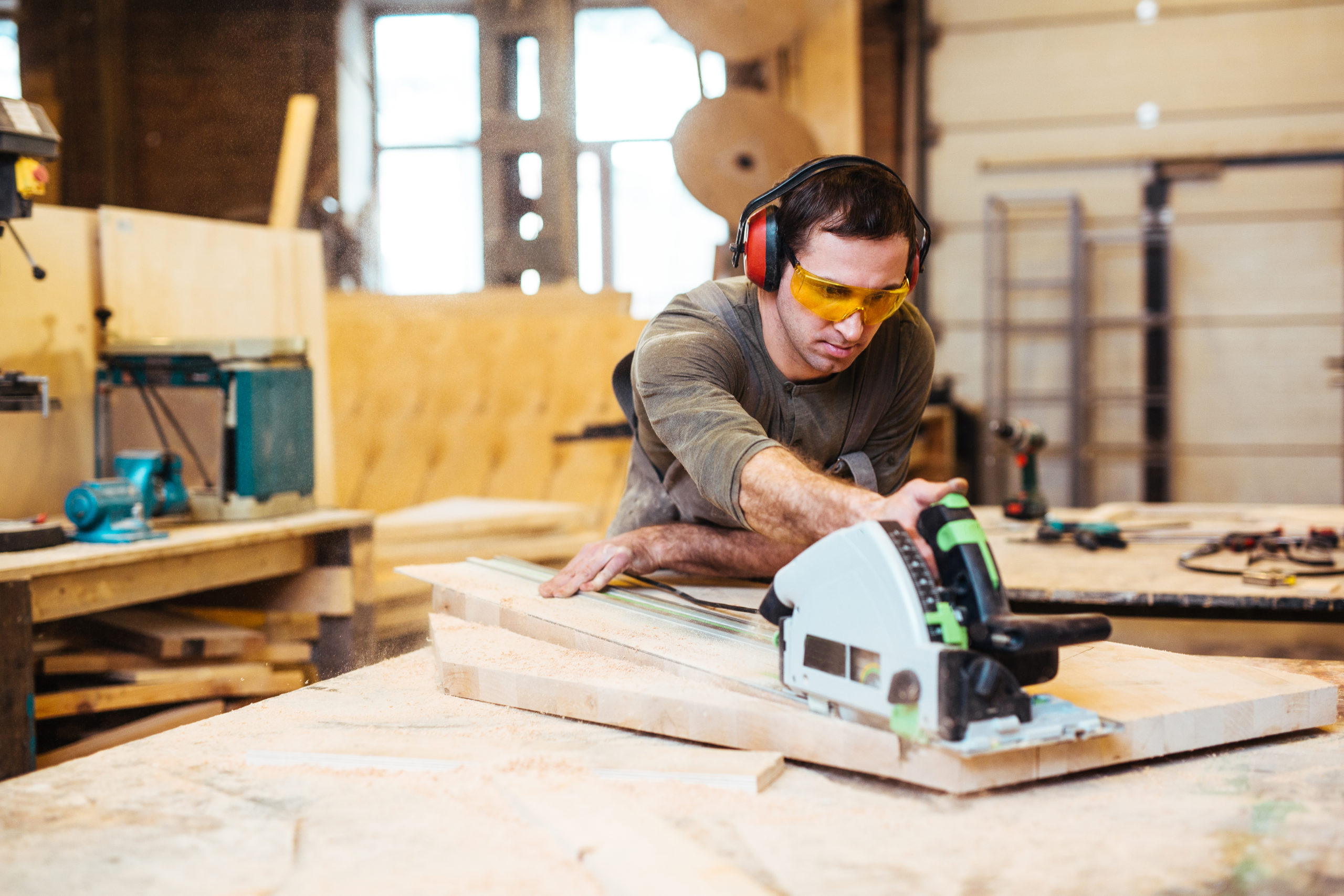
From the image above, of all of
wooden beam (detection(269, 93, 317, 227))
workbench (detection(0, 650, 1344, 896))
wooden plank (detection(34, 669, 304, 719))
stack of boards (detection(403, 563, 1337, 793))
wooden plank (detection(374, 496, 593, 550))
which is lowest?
wooden plank (detection(34, 669, 304, 719))

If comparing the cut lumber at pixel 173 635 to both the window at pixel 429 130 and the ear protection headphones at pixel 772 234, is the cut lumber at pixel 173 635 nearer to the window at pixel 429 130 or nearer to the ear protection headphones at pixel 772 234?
the ear protection headphones at pixel 772 234

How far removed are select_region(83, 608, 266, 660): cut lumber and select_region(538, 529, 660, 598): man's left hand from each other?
156 cm

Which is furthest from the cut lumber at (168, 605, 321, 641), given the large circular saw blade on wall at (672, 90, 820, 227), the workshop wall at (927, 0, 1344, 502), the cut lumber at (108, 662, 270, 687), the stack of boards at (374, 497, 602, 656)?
the workshop wall at (927, 0, 1344, 502)

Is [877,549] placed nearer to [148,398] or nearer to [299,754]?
[299,754]

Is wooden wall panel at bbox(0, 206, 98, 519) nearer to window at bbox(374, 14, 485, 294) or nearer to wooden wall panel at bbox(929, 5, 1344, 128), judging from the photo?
window at bbox(374, 14, 485, 294)

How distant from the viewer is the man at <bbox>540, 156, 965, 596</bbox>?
143 cm

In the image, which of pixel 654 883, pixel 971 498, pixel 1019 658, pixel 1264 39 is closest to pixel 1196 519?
pixel 1019 658

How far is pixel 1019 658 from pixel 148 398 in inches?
100

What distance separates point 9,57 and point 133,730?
6457 millimetres

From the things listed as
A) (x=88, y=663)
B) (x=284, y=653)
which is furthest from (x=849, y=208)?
(x=88, y=663)

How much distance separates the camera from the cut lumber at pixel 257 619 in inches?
125

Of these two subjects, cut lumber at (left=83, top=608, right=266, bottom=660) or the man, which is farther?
cut lumber at (left=83, top=608, right=266, bottom=660)

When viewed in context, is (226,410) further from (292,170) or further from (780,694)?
(780,694)

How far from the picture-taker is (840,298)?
159cm
